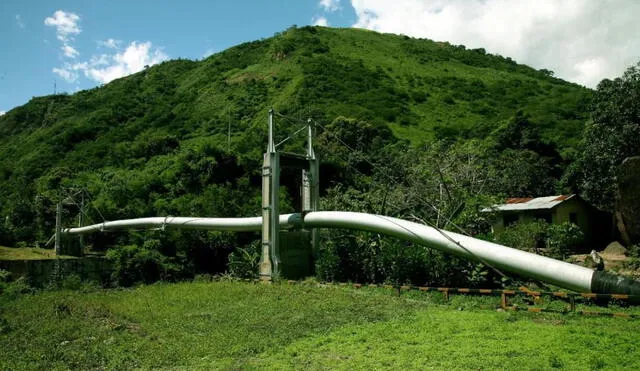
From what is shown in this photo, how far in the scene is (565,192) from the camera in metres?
36.6

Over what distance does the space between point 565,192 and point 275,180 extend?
86.3ft

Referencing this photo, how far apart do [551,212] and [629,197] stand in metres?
12.3

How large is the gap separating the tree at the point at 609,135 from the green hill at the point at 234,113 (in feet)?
42.2

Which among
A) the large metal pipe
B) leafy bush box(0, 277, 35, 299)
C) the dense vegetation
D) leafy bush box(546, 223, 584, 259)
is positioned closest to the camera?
the large metal pipe

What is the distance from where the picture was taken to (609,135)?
1169 inches

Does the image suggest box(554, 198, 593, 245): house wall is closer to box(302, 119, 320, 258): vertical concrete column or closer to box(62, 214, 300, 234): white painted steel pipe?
box(302, 119, 320, 258): vertical concrete column

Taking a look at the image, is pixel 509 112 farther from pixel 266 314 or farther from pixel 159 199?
pixel 266 314

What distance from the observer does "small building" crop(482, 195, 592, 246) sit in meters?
28.8

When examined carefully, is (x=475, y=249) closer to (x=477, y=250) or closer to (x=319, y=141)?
(x=477, y=250)

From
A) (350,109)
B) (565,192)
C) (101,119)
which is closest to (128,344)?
(565,192)

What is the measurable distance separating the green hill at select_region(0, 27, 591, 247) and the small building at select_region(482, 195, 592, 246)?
49.8 feet

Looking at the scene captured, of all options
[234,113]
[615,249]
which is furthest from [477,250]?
[234,113]

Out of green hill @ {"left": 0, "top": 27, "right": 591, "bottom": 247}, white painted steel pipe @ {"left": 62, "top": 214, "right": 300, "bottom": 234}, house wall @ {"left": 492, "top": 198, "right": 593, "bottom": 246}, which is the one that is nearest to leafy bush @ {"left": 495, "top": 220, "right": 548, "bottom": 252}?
house wall @ {"left": 492, "top": 198, "right": 593, "bottom": 246}

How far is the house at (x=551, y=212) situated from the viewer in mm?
28812
